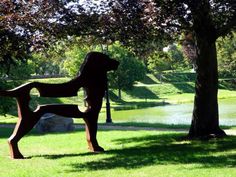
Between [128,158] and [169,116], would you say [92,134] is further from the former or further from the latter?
[169,116]

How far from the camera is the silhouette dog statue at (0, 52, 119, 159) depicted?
43.0 feet

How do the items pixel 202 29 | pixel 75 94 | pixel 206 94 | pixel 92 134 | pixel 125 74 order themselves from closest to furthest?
pixel 75 94 < pixel 92 134 < pixel 202 29 < pixel 206 94 < pixel 125 74

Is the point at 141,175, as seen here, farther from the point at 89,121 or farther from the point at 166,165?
the point at 89,121

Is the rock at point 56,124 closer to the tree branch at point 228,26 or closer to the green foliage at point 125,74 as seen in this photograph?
the tree branch at point 228,26

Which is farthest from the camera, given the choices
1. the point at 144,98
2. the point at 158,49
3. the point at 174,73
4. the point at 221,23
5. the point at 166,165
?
the point at 174,73

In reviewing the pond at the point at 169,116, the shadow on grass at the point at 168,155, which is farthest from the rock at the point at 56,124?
the pond at the point at 169,116

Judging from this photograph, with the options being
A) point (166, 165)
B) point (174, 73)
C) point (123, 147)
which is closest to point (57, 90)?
point (123, 147)

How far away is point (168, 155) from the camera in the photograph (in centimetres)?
1205

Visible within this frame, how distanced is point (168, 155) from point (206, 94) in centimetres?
435

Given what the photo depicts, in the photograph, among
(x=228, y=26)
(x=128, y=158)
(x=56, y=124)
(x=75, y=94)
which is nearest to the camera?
(x=128, y=158)

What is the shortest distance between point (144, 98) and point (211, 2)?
165ft

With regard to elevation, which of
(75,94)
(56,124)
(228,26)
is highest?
(228,26)

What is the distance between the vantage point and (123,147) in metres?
14.5

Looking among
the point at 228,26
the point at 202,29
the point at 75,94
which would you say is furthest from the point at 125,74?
the point at 75,94
